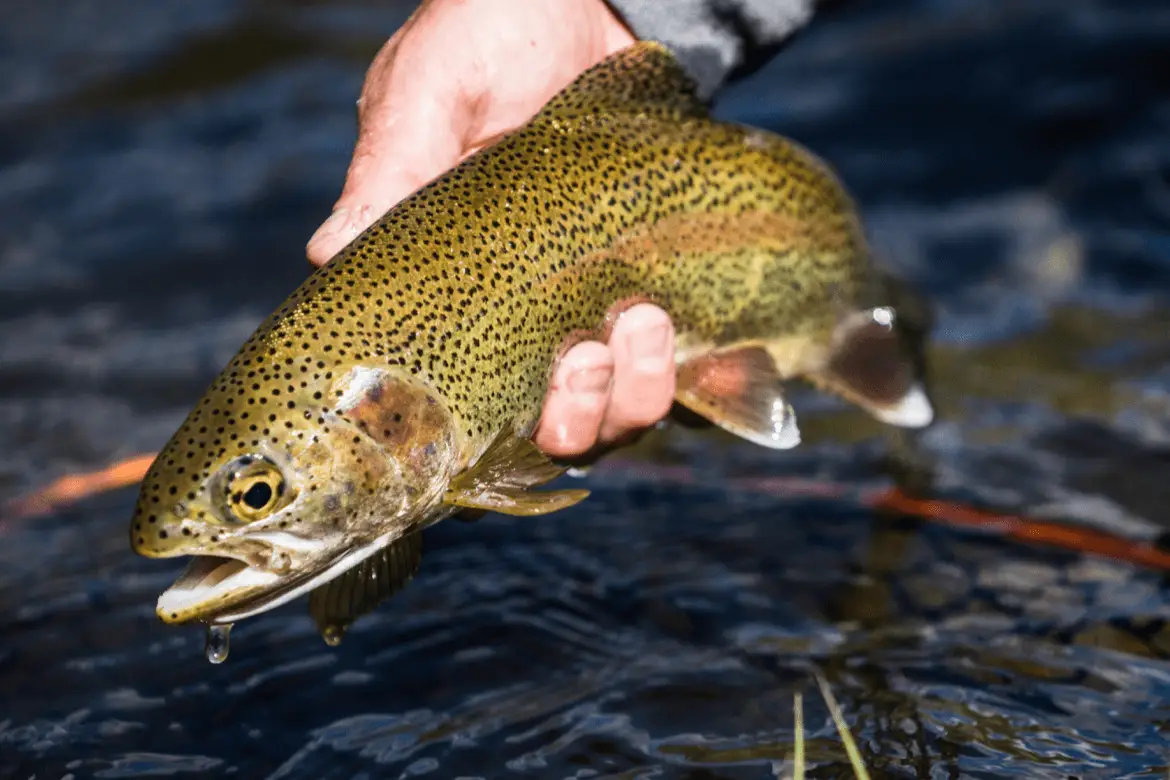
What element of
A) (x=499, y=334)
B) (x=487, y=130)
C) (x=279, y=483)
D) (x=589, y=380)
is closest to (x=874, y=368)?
(x=589, y=380)

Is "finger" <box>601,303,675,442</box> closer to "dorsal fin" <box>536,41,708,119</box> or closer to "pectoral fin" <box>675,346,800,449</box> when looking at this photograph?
"pectoral fin" <box>675,346,800,449</box>

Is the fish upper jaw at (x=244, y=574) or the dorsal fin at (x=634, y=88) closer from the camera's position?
the fish upper jaw at (x=244, y=574)

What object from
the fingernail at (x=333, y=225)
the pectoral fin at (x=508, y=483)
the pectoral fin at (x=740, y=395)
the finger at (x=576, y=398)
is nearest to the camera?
the pectoral fin at (x=508, y=483)

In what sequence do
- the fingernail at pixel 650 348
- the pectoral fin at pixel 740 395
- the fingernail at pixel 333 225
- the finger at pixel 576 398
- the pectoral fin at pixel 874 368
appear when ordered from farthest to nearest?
the pectoral fin at pixel 874 368 < the pectoral fin at pixel 740 395 < the fingernail at pixel 650 348 < the finger at pixel 576 398 < the fingernail at pixel 333 225

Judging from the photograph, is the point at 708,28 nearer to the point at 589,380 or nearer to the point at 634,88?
the point at 634,88

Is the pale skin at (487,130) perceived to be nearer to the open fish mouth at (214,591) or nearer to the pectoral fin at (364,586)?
the pectoral fin at (364,586)

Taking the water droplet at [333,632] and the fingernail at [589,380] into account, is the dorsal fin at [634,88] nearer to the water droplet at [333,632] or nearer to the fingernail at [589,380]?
the fingernail at [589,380]

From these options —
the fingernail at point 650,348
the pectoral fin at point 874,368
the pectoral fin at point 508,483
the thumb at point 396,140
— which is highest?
the thumb at point 396,140

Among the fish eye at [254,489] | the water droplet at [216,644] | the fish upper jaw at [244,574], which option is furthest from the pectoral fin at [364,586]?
the fish eye at [254,489]

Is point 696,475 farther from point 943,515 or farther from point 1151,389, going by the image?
point 1151,389

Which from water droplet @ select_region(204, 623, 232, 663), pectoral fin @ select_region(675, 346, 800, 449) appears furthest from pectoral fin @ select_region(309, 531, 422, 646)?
pectoral fin @ select_region(675, 346, 800, 449)

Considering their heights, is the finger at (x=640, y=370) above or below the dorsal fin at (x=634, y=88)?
below
